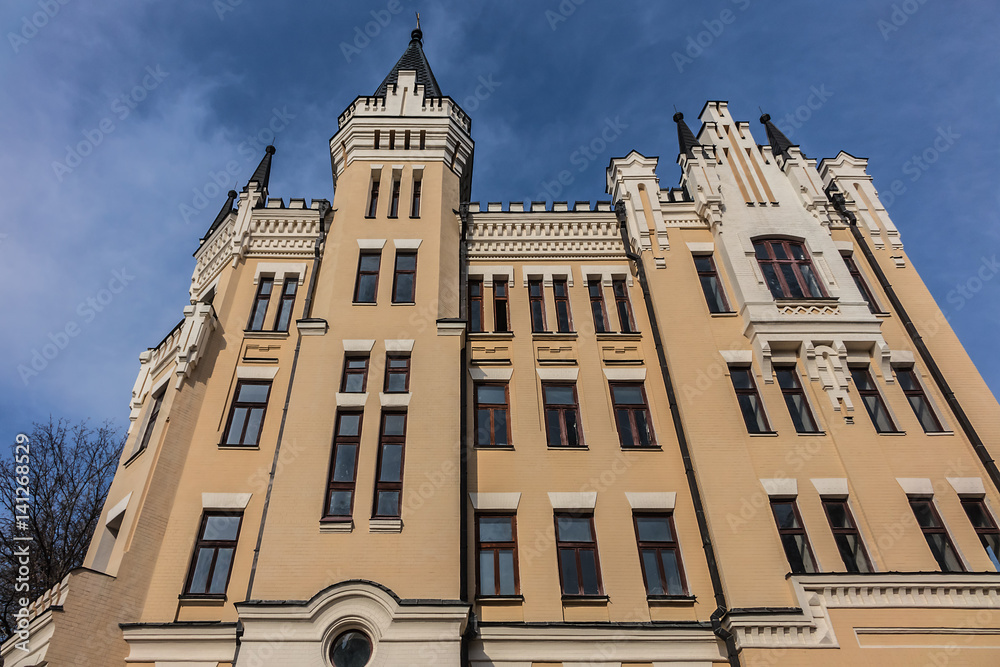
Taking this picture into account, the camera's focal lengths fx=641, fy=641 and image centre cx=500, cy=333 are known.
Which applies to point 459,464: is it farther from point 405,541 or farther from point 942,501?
point 942,501

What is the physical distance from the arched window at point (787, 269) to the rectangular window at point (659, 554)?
7.89 metres

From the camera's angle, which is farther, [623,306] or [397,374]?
[623,306]

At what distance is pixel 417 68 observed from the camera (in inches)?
1074

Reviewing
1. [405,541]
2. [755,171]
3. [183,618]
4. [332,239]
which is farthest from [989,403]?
[183,618]

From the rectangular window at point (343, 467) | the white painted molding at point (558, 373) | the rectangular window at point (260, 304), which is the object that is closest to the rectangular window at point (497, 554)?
the rectangular window at point (343, 467)

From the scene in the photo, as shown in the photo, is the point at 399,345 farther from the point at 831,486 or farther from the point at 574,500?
the point at 831,486

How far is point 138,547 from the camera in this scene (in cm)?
1436

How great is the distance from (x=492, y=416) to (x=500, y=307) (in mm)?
4077

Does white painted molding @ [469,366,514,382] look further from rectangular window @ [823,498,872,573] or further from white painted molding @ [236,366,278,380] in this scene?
rectangular window @ [823,498,872,573]

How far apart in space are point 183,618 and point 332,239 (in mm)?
11063

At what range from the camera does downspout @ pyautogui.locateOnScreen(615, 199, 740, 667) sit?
13.2m

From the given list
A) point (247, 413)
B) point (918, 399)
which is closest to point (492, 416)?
point (247, 413)

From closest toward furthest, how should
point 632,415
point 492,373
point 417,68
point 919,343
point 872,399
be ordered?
point 632,415 < point 872,399 < point 492,373 < point 919,343 < point 417,68

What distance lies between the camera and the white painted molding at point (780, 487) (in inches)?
595
